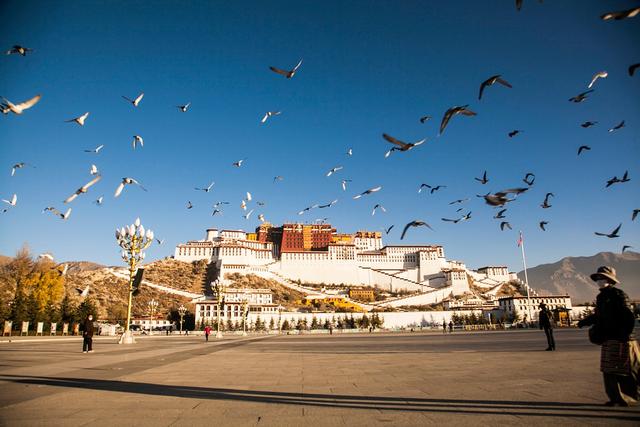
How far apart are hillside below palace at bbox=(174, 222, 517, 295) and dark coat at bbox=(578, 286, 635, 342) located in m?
122

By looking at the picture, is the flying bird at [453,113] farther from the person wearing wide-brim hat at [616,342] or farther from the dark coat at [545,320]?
the dark coat at [545,320]

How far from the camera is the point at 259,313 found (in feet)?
300

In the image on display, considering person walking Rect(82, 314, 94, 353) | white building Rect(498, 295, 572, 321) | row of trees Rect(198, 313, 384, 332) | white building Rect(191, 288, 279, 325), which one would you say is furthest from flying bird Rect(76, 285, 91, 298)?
white building Rect(498, 295, 572, 321)

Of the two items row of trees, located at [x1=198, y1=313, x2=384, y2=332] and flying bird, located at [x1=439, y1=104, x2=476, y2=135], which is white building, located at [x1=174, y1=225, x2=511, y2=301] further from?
flying bird, located at [x1=439, y1=104, x2=476, y2=135]

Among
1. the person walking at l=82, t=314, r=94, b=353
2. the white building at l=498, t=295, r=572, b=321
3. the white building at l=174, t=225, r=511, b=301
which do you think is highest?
the white building at l=174, t=225, r=511, b=301

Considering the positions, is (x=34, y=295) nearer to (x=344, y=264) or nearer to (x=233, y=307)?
(x=233, y=307)

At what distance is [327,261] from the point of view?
13538 centimetres

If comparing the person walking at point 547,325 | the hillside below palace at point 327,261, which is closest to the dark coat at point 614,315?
the person walking at point 547,325

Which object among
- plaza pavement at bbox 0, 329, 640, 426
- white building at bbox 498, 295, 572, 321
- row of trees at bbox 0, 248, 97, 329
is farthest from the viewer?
white building at bbox 498, 295, 572, 321

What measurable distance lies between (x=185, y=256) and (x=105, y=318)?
4785 centimetres

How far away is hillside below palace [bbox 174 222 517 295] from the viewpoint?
422 feet

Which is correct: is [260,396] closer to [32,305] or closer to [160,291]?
[32,305]

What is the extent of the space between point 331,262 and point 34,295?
9389 cm

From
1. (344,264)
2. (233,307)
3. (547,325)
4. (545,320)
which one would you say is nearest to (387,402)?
(547,325)
